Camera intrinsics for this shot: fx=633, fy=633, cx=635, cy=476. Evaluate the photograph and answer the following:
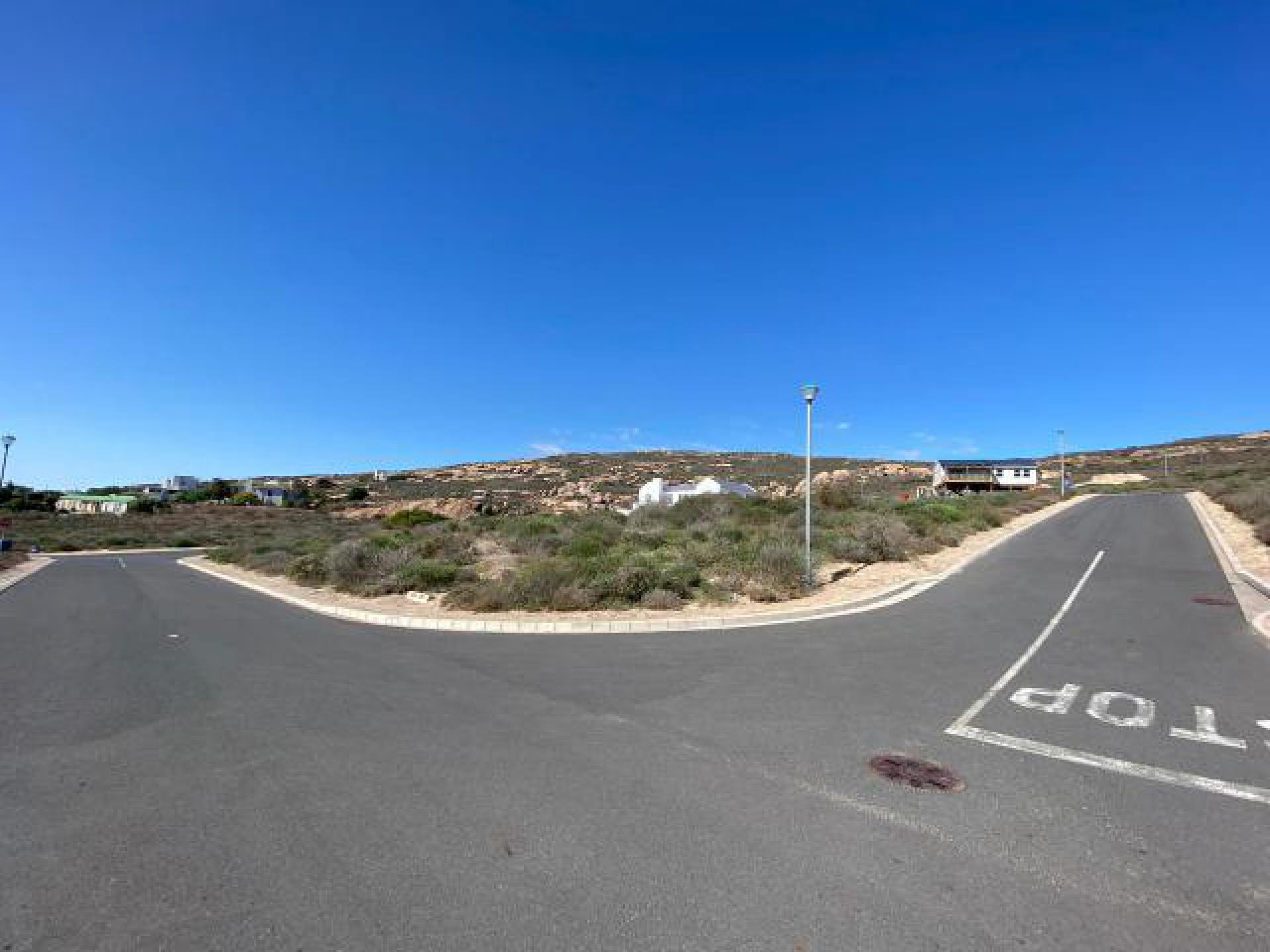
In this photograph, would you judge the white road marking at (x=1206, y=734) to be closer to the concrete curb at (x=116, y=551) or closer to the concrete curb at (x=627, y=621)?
the concrete curb at (x=627, y=621)

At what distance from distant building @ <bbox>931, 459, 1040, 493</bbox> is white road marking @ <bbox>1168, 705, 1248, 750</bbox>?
231 feet

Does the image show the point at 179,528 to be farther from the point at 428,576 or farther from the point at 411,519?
the point at 428,576

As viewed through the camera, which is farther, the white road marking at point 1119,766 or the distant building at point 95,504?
the distant building at point 95,504

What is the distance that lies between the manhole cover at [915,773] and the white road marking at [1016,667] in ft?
3.02

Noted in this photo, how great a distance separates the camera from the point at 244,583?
20.4 meters

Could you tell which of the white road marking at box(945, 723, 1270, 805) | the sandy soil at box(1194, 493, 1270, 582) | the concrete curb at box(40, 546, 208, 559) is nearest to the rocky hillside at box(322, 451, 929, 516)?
the concrete curb at box(40, 546, 208, 559)

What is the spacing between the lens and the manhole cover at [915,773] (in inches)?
171

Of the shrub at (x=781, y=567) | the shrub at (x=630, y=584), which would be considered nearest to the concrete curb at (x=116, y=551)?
the shrub at (x=630, y=584)

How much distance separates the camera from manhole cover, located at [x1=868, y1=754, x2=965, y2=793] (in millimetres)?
4332

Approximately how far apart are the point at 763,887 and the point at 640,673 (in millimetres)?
4482

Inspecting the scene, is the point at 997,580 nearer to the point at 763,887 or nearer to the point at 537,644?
the point at 537,644

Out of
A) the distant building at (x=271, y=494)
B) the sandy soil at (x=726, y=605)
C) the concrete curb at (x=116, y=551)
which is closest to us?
the sandy soil at (x=726, y=605)

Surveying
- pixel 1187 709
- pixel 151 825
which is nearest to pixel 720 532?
pixel 1187 709

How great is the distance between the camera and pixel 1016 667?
302 inches
